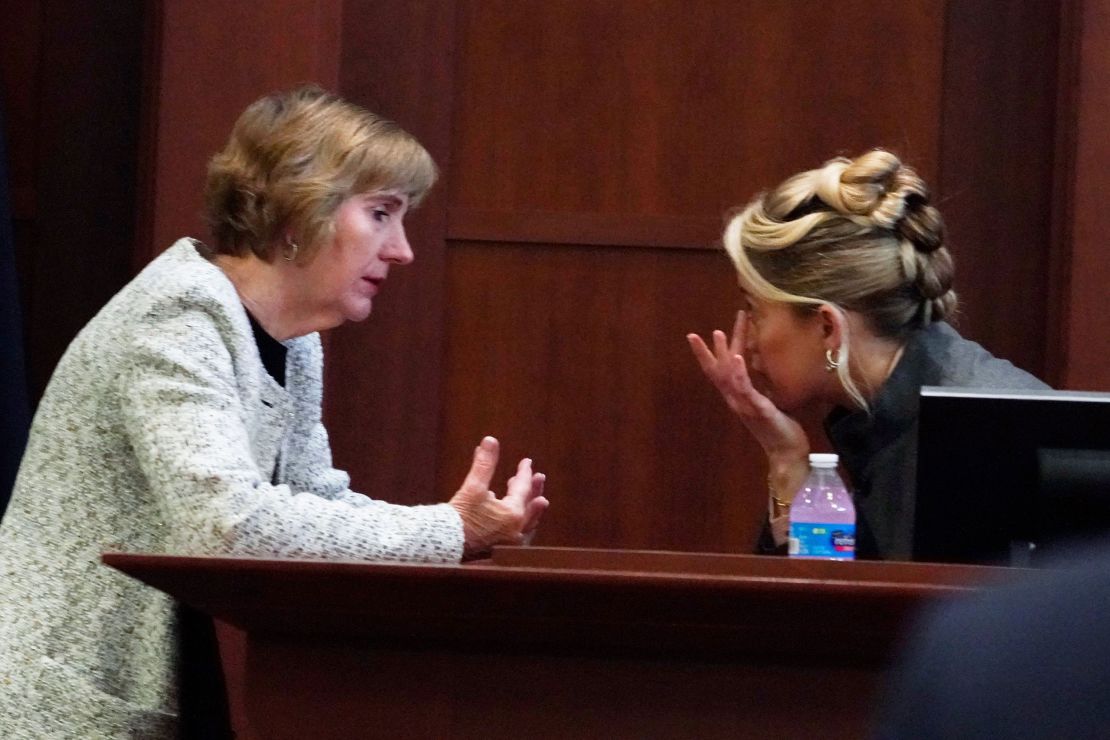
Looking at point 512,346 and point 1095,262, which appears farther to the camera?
point 512,346

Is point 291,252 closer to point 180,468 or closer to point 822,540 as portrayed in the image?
point 180,468

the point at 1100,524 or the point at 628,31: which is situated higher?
the point at 628,31

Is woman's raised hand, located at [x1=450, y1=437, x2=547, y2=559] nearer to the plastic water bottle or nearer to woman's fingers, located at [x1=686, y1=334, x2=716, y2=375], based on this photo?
the plastic water bottle

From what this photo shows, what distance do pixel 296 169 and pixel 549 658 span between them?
3.02 feet

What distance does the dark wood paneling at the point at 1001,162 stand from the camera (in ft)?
10.0

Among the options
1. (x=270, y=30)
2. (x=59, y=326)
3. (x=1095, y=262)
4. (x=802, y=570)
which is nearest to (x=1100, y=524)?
(x=802, y=570)

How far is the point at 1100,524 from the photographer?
1.66m

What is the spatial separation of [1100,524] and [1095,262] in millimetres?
1344

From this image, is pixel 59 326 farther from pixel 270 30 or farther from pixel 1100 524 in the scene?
pixel 1100 524

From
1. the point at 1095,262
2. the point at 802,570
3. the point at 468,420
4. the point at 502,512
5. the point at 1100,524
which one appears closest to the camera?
the point at 802,570

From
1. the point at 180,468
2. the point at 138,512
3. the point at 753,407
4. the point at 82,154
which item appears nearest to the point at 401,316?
the point at 82,154

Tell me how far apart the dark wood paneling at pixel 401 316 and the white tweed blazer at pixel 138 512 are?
Result: 1.05m

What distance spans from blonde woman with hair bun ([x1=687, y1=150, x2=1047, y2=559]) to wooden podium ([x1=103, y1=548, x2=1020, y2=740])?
914 mm

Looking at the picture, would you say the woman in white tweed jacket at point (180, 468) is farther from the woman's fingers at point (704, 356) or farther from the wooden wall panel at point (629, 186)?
the wooden wall panel at point (629, 186)
